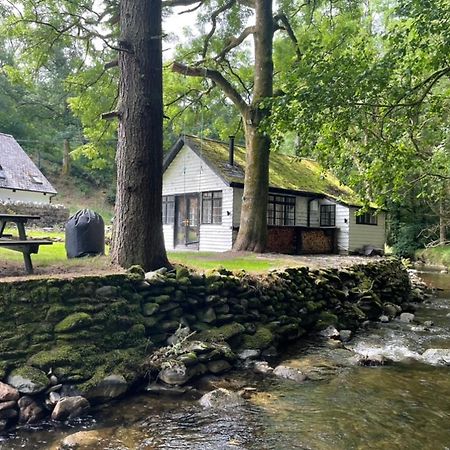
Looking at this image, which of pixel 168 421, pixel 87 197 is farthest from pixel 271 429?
pixel 87 197

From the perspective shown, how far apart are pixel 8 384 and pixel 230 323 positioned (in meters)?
3.45

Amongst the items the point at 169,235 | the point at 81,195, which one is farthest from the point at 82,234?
the point at 81,195

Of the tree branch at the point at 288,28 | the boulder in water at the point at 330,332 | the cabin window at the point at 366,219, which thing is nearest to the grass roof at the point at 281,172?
the cabin window at the point at 366,219

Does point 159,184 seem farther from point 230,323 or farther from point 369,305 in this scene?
point 369,305

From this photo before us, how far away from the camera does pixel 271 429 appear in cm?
423

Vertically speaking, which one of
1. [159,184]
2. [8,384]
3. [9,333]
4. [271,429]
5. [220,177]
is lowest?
[271,429]

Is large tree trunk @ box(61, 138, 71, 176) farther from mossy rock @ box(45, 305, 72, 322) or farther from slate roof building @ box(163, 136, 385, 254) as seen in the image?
mossy rock @ box(45, 305, 72, 322)

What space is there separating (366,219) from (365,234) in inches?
29.2

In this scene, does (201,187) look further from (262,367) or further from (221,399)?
(221,399)

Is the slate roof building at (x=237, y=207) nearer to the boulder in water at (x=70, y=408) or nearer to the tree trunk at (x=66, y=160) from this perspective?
the boulder in water at (x=70, y=408)

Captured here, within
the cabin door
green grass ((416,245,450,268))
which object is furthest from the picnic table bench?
green grass ((416,245,450,268))

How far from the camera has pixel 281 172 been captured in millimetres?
18500

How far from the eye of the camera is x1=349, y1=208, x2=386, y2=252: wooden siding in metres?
18.2

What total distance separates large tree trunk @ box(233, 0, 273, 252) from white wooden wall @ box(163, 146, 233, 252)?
1.91 m
